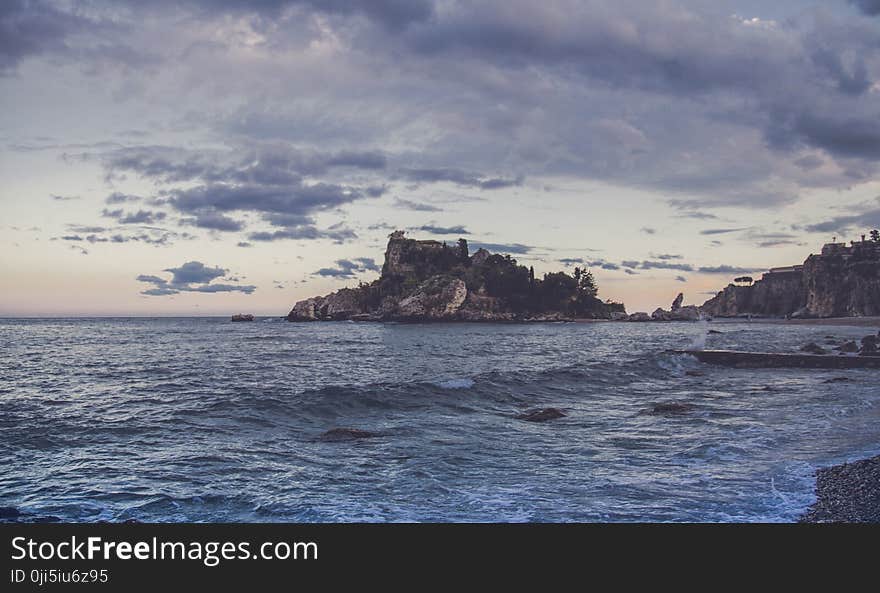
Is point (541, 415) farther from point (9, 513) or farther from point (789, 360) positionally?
point (789, 360)

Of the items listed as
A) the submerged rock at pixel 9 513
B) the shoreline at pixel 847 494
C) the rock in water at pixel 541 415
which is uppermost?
the shoreline at pixel 847 494

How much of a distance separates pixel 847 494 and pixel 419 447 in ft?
43.9

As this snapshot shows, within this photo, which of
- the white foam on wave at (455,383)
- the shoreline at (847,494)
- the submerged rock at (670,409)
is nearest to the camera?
the shoreline at (847,494)

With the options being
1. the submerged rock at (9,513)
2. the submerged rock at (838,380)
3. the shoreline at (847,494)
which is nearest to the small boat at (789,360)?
the submerged rock at (838,380)

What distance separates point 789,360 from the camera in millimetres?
55469

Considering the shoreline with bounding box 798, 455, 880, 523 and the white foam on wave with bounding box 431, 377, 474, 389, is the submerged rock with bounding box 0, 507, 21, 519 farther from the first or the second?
the white foam on wave with bounding box 431, 377, 474, 389

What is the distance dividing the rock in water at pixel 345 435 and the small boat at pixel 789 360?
44701mm

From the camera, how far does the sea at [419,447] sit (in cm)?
1553

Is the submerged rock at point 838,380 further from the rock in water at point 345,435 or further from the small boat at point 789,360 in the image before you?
the rock in water at point 345,435

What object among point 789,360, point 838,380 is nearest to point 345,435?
point 838,380

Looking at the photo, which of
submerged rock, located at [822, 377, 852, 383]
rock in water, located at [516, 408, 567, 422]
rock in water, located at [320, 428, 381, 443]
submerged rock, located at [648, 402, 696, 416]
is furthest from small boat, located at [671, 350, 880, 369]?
rock in water, located at [320, 428, 381, 443]

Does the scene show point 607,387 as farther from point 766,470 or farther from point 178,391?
point 178,391
